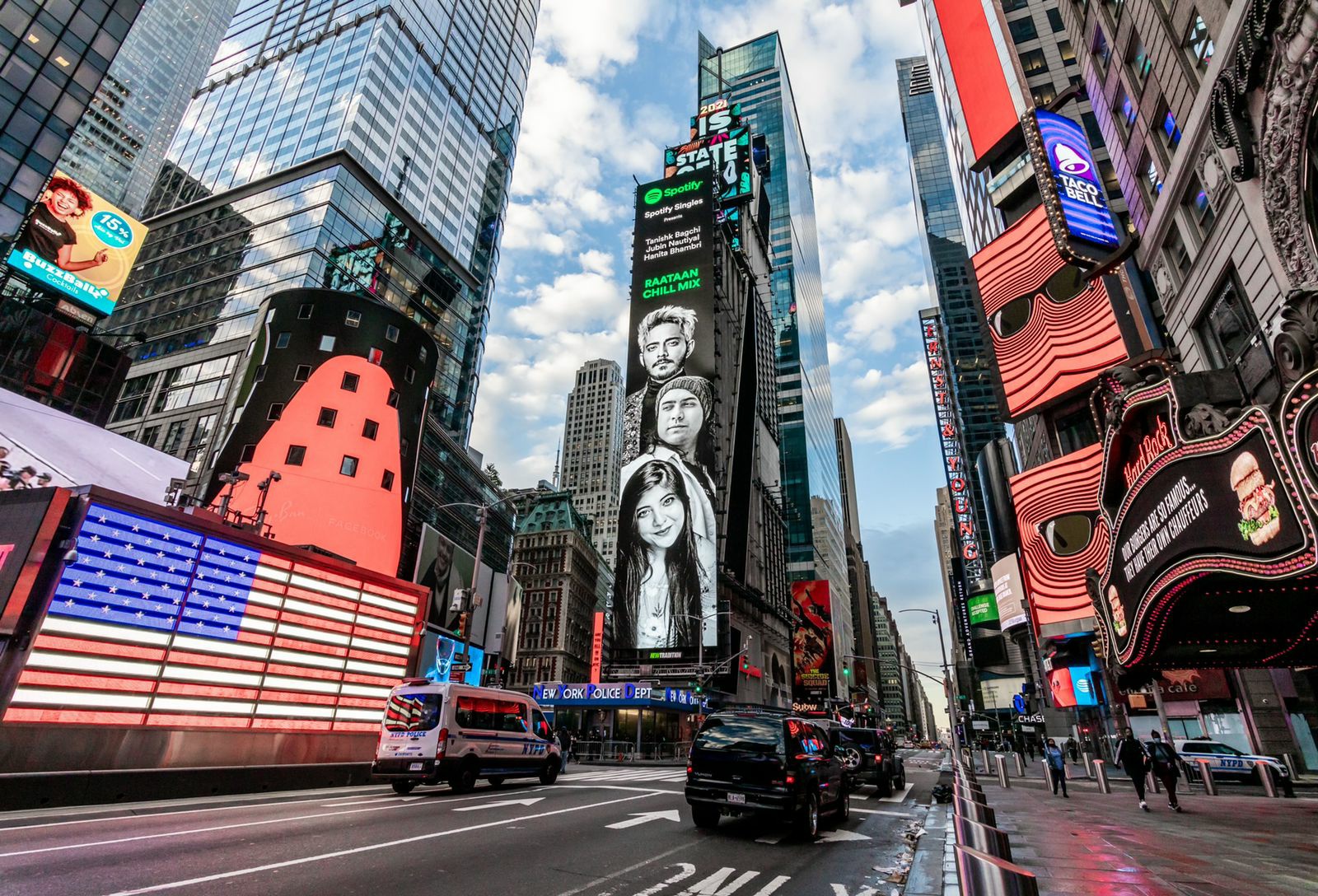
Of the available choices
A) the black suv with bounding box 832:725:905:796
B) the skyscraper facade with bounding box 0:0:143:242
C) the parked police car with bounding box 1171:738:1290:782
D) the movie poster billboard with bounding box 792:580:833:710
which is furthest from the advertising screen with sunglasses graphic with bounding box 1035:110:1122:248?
the movie poster billboard with bounding box 792:580:833:710

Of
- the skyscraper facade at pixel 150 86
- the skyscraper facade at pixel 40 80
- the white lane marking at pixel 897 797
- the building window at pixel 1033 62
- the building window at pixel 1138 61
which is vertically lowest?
the white lane marking at pixel 897 797

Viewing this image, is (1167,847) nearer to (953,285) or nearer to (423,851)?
(423,851)

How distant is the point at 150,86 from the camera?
128000mm

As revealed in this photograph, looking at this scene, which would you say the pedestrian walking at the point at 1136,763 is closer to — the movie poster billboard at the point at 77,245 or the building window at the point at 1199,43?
the building window at the point at 1199,43

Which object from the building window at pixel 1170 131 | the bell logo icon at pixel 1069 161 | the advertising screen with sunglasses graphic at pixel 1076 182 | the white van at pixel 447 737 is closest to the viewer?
the white van at pixel 447 737

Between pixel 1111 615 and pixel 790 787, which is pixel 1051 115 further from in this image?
pixel 790 787

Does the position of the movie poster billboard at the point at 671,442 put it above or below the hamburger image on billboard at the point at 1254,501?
above

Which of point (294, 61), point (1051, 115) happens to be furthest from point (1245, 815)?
point (294, 61)

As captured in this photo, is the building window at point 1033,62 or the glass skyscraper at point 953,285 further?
the glass skyscraper at point 953,285

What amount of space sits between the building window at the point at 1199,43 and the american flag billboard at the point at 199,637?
29226 mm

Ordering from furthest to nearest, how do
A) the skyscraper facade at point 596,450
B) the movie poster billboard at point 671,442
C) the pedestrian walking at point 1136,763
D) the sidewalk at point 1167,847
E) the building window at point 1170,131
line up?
1. the skyscraper facade at point 596,450
2. the movie poster billboard at point 671,442
3. the building window at point 1170,131
4. the pedestrian walking at point 1136,763
5. the sidewalk at point 1167,847

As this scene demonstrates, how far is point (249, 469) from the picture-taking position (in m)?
32.9

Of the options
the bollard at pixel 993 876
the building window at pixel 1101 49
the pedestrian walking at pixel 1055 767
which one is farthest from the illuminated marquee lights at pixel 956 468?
the bollard at pixel 993 876

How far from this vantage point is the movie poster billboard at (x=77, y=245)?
39562mm
